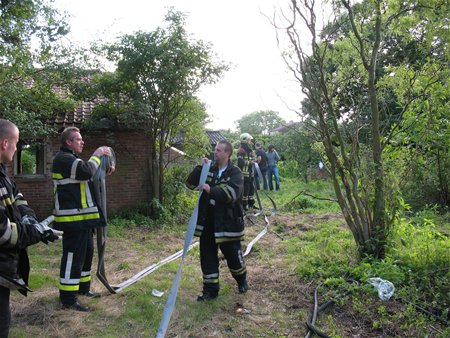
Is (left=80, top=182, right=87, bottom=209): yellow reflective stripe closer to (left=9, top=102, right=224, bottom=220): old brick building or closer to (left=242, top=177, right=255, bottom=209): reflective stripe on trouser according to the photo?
(left=242, top=177, right=255, bottom=209): reflective stripe on trouser

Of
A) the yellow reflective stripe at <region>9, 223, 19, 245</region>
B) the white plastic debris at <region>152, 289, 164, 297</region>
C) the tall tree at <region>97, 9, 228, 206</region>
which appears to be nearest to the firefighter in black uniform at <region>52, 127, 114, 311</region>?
the white plastic debris at <region>152, 289, 164, 297</region>

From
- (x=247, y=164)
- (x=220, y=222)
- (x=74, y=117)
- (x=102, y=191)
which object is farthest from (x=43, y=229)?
(x=74, y=117)

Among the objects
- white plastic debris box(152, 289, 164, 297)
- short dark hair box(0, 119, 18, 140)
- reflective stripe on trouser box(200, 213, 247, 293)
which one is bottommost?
white plastic debris box(152, 289, 164, 297)

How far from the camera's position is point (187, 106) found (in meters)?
10.7

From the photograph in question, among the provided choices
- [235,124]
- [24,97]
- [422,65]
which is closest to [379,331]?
[422,65]

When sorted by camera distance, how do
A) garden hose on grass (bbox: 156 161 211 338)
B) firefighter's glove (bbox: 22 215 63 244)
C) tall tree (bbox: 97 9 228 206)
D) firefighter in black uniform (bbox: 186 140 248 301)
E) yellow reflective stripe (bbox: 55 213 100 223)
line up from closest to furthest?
firefighter's glove (bbox: 22 215 63 244), garden hose on grass (bbox: 156 161 211 338), yellow reflective stripe (bbox: 55 213 100 223), firefighter in black uniform (bbox: 186 140 248 301), tall tree (bbox: 97 9 228 206)

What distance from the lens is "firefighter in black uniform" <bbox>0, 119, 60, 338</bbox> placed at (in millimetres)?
2740

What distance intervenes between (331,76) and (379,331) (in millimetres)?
3747

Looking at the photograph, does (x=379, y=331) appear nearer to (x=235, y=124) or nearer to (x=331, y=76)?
(x=331, y=76)

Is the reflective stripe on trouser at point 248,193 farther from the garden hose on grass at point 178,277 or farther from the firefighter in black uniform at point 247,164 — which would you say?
the garden hose on grass at point 178,277

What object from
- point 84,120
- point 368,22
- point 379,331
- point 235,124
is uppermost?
point 235,124

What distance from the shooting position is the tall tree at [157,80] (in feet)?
31.6

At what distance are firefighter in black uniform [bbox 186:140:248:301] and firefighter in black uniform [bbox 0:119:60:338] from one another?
194 cm

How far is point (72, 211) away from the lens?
428 centimetres
